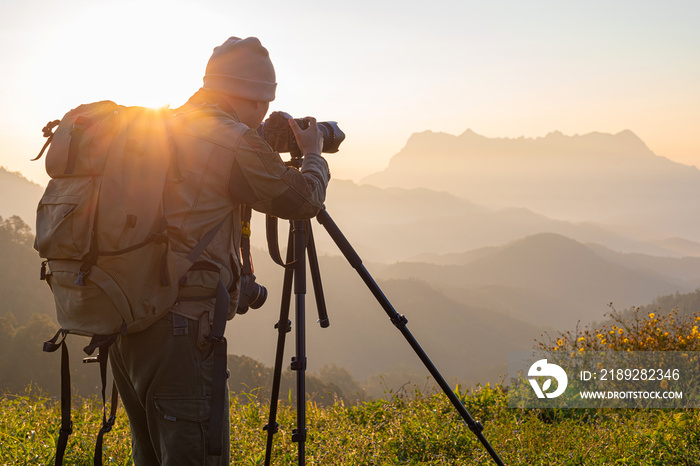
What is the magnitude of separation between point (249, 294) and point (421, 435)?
2.41 meters

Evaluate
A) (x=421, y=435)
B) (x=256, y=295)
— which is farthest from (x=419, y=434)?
(x=256, y=295)

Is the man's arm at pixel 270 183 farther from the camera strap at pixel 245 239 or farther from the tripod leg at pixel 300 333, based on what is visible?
the tripod leg at pixel 300 333

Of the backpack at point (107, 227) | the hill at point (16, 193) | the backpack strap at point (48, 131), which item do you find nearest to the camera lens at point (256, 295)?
the backpack at point (107, 227)

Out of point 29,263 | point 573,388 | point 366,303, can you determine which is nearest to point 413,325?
point 366,303

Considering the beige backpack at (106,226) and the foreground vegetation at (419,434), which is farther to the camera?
the foreground vegetation at (419,434)

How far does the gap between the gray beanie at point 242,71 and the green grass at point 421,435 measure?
8.85 ft

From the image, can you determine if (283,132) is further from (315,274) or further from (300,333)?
(300,333)

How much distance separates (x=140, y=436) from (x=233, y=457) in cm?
179

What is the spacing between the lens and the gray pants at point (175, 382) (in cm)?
193

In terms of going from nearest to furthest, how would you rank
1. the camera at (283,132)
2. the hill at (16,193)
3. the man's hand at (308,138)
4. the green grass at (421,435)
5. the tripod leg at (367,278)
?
the man's hand at (308,138), the camera at (283,132), the tripod leg at (367,278), the green grass at (421,435), the hill at (16,193)

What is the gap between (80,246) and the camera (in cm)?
180

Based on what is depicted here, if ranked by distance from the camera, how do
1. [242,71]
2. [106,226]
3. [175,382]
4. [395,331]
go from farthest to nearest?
[395,331] < [242,71] < [175,382] < [106,226]

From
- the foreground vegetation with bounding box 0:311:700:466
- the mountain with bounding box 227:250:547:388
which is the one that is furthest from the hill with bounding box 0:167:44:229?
the foreground vegetation with bounding box 0:311:700:466

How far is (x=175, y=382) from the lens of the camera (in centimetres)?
194
